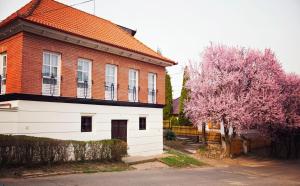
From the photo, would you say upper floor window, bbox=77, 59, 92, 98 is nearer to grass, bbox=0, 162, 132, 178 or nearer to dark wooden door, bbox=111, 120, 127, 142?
dark wooden door, bbox=111, 120, 127, 142

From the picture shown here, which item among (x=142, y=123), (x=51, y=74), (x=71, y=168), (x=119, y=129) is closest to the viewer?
(x=71, y=168)

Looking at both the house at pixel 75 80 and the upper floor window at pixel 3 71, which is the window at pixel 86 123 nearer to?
the house at pixel 75 80

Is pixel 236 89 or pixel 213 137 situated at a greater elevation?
pixel 236 89

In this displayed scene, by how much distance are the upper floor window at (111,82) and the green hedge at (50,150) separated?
4028mm

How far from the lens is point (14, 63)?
45.6 feet

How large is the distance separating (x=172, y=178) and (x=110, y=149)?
11.8 feet

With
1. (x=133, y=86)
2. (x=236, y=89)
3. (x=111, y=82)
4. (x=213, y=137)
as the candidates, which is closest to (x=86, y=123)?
(x=111, y=82)

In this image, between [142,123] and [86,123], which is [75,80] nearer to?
[86,123]

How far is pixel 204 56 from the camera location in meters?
24.7

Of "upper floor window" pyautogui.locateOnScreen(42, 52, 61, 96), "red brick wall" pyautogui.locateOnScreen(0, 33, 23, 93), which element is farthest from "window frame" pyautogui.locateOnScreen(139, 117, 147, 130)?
"red brick wall" pyautogui.locateOnScreen(0, 33, 23, 93)

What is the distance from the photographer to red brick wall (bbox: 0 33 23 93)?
44.4ft

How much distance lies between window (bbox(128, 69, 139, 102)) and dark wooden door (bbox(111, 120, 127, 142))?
1.74m

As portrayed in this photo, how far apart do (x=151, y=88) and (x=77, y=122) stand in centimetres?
719

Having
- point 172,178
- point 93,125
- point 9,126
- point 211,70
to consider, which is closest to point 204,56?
point 211,70
